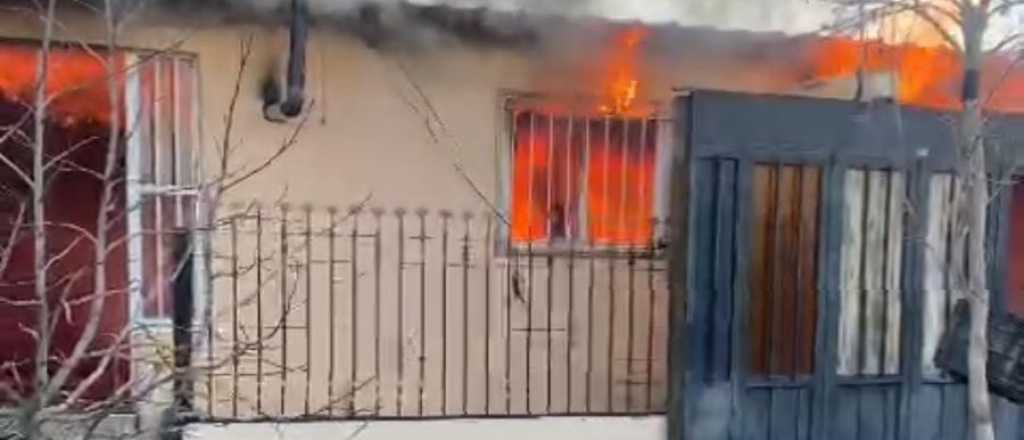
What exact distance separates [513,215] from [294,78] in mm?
1798

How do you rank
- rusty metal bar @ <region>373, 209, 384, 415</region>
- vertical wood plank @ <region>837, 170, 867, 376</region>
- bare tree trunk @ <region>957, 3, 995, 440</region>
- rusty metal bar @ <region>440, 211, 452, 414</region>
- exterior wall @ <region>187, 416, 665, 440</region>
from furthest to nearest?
rusty metal bar @ <region>440, 211, 452, 414</region> → rusty metal bar @ <region>373, 209, 384, 415</region> → vertical wood plank @ <region>837, 170, 867, 376</region> → exterior wall @ <region>187, 416, 665, 440</region> → bare tree trunk @ <region>957, 3, 995, 440</region>

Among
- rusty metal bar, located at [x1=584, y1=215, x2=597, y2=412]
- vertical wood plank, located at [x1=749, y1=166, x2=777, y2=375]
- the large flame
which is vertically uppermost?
the large flame

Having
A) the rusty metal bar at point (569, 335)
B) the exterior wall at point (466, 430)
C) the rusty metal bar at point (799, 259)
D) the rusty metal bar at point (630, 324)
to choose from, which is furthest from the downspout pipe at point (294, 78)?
the rusty metal bar at point (799, 259)

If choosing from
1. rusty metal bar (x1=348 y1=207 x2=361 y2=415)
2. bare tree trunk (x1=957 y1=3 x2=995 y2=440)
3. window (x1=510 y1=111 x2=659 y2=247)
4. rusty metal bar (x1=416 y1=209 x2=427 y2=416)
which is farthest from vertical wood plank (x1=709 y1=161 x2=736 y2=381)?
rusty metal bar (x1=348 y1=207 x2=361 y2=415)

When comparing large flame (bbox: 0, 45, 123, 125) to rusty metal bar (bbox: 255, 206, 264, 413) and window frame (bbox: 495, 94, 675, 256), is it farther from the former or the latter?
window frame (bbox: 495, 94, 675, 256)

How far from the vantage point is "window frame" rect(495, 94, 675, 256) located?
6.80 meters

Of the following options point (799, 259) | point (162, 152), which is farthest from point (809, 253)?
point (162, 152)

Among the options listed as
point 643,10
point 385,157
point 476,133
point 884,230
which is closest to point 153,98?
point 385,157

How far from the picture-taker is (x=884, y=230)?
6141mm

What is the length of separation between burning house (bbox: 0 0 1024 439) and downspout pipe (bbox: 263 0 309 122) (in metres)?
0.03

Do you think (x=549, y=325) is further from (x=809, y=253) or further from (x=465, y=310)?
(x=809, y=253)

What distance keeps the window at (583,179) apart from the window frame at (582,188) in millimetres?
14

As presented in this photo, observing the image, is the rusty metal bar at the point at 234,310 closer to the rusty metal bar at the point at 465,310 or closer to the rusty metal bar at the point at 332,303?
the rusty metal bar at the point at 332,303

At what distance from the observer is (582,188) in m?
7.09
